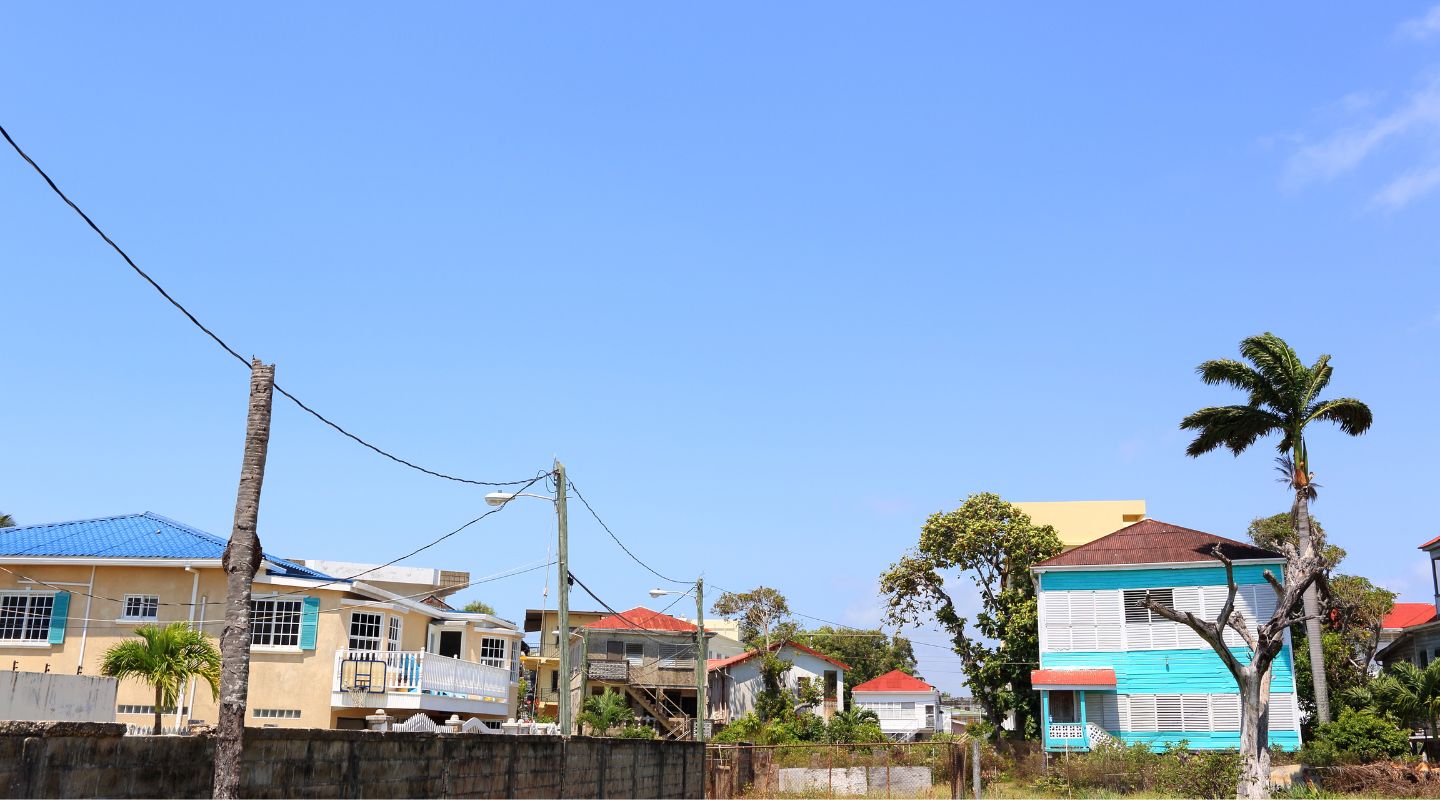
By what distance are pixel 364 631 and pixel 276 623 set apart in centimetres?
207

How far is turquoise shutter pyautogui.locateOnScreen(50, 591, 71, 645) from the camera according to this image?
26.8m

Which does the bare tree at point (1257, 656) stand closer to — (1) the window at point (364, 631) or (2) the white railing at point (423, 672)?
(2) the white railing at point (423, 672)

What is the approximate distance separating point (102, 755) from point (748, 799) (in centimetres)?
2558

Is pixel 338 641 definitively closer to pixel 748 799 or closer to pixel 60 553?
pixel 60 553

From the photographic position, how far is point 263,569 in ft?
92.3

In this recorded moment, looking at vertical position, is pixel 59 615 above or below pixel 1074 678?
above

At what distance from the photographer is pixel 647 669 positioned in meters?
56.6

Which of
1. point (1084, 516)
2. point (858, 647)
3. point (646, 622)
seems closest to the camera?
point (646, 622)

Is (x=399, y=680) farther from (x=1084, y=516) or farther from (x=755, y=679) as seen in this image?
(x=1084, y=516)

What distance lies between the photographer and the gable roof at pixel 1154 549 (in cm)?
4259

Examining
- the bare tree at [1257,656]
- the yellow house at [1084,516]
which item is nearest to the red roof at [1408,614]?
the yellow house at [1084,516]

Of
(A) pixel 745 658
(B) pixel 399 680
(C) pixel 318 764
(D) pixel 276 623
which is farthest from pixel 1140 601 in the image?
(C) pixel 318 764

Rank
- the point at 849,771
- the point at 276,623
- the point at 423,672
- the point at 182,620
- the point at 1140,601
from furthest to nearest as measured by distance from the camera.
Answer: the point at 1140,601
the point at 849,771
the point at 423,672
the point at 276,623
the point at 182,620

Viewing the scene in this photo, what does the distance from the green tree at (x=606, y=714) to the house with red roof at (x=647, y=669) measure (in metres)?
4.86
